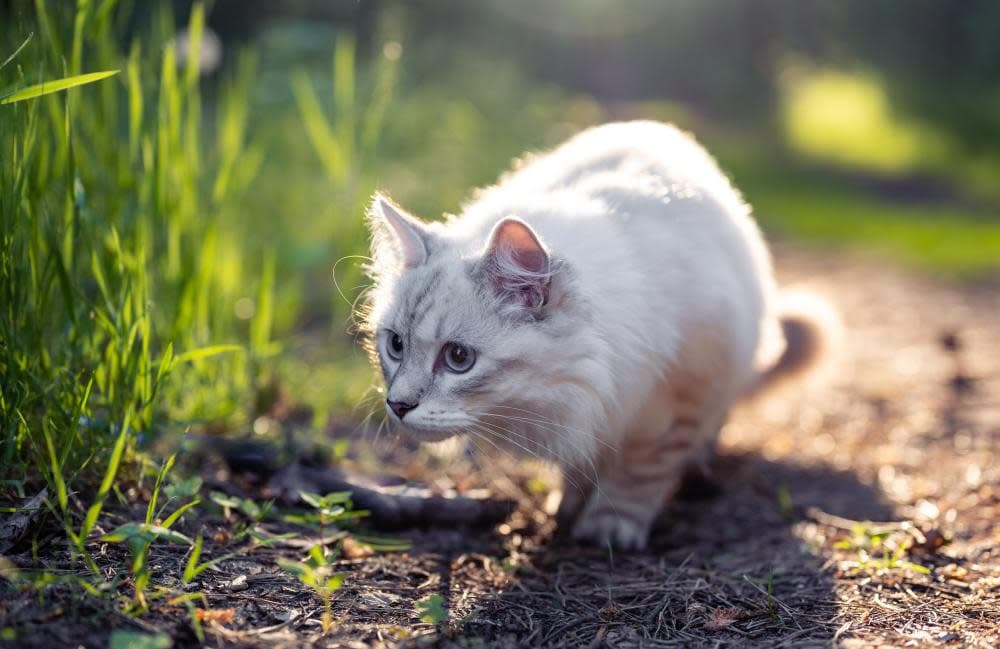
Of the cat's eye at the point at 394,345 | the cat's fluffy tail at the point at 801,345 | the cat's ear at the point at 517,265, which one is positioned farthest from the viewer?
the cat's fluffy tail at the point at 801,345

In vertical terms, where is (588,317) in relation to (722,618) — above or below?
above

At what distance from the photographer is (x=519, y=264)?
7.28 feet

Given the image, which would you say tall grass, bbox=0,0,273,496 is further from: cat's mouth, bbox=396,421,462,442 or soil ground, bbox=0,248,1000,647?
cat's mouth, bbox=396,421,462,442

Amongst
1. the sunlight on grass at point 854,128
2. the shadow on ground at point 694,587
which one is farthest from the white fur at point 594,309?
the sunlight on grass at point 854,128

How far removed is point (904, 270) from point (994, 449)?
360 centimetres

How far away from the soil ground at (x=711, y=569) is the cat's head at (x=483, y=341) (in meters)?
0.42

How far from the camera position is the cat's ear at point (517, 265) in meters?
2.15

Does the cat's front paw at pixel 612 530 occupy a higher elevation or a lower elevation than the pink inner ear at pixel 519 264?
lower

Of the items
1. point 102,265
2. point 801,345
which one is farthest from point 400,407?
point 801,345

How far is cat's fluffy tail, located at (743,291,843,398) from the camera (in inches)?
142

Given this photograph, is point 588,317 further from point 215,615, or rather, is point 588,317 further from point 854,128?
point 854,128

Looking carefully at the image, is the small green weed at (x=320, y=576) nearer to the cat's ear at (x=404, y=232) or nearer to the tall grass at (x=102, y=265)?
the tall grass at (x=102, y=265)

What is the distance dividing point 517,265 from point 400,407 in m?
0.45

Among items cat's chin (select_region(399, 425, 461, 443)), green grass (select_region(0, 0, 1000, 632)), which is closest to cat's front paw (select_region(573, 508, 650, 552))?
cat's chin (select_region(399, 425, 461, 443))
